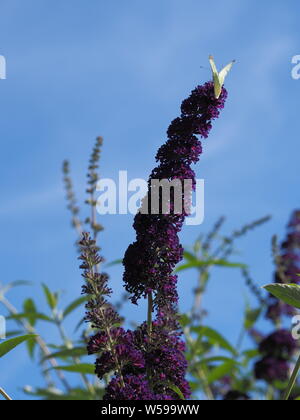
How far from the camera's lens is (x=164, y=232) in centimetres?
185

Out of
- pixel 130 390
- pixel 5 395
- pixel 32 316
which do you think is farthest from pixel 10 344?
pixel 32 316

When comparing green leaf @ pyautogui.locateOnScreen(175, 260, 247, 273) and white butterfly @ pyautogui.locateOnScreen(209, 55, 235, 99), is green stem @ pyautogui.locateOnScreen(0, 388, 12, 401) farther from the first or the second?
green leaf @ pyautogui.locateOnScreen(175, 260, 247, 273)

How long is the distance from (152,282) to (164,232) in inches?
5.8

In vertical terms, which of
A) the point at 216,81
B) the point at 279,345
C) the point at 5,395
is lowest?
the point at 279,345

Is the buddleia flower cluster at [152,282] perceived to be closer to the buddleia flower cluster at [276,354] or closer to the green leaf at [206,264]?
the green leaf at [206,264]

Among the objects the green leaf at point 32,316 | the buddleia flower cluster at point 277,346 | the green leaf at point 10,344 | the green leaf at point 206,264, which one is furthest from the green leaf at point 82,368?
the buddleia flower cluster at point 277,346

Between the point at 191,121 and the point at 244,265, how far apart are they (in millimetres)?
2342

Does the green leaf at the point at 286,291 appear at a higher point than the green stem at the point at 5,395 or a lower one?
higher

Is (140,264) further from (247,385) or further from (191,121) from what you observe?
(247,385)

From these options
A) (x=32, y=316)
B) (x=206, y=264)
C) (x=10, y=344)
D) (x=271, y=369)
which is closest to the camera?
(x=10, y=344)

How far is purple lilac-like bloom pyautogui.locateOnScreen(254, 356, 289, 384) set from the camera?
4.53m

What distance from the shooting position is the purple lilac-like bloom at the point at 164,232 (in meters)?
1.86

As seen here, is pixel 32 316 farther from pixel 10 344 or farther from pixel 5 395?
pixel 5 395

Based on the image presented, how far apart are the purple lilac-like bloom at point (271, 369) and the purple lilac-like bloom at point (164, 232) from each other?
2821mm
